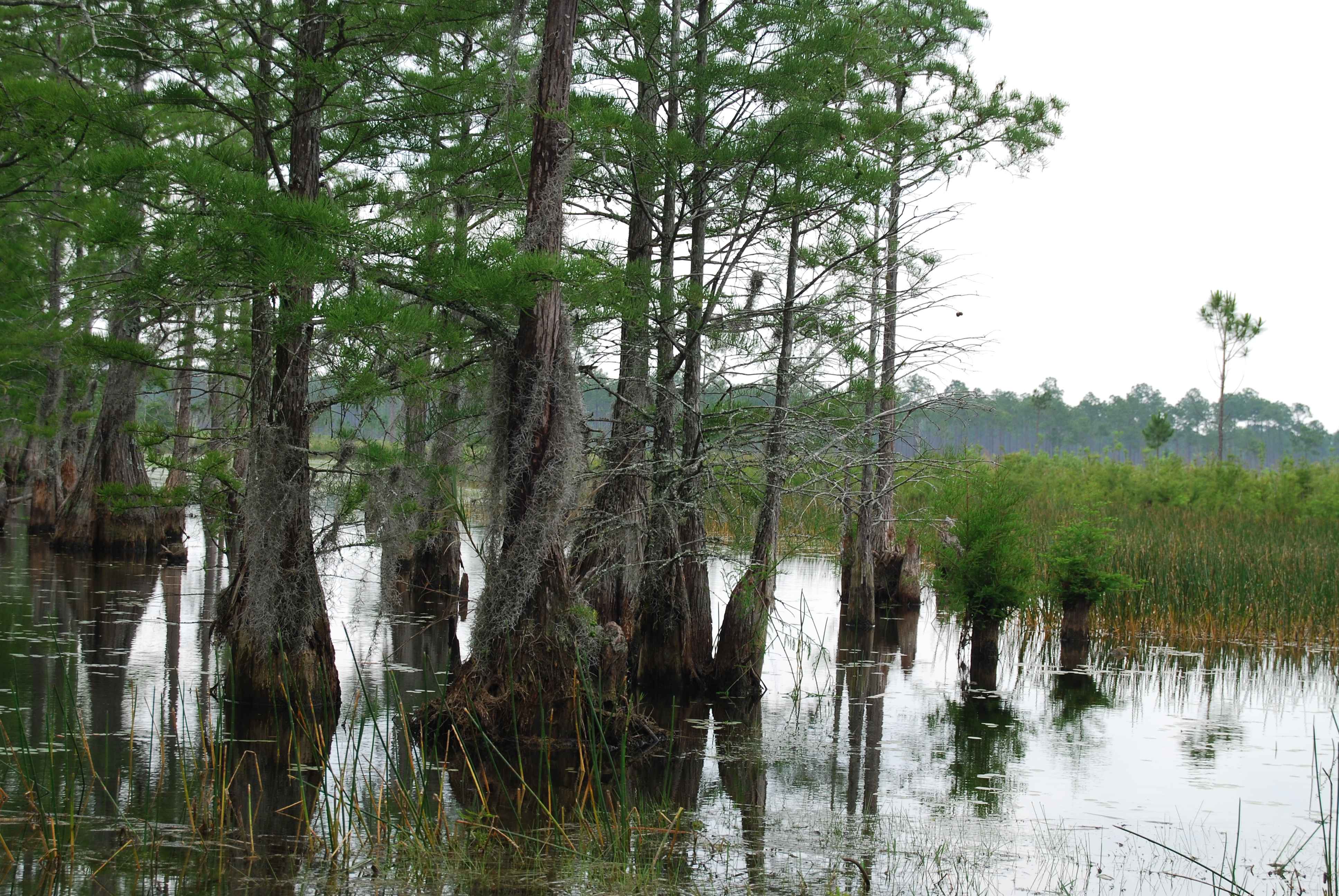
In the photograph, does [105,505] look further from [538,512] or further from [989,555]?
[989,555]

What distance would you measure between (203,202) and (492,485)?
254cm

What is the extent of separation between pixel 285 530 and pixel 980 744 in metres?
5.43

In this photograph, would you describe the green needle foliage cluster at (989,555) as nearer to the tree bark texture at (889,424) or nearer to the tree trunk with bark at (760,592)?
the tree bark texture at (889,424)

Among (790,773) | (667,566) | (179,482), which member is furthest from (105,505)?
(790,773)

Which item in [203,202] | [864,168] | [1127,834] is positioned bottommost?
[1127,834]

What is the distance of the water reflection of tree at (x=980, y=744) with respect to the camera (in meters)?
7.34

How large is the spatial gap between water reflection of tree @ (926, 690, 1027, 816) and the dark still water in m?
0.03

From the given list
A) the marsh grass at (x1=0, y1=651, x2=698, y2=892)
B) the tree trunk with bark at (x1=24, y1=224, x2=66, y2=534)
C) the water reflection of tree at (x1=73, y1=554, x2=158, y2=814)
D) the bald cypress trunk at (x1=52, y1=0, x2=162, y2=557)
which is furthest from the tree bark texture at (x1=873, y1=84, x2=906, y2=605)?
the tree trunk with bark at (x1=24, y1=224, x2=66, y2=534)

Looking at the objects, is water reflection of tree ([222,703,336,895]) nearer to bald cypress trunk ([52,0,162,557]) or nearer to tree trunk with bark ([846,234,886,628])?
tree trunk with bark ([846,234,886,628])

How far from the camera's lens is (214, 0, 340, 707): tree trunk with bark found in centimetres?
780

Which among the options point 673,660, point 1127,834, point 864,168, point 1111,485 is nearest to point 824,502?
point 673,660

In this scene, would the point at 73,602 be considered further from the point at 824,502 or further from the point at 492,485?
the point at 824,502

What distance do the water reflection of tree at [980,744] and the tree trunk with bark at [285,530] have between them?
Answer: 437cm

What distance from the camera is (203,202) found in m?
6.99
